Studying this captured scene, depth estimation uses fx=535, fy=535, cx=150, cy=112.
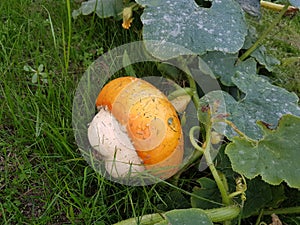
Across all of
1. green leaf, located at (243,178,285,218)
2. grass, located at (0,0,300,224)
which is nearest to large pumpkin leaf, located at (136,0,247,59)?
grass, located at (0,0,300,224)

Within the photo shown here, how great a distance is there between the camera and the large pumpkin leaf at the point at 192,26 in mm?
1504

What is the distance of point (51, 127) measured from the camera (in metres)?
1.51

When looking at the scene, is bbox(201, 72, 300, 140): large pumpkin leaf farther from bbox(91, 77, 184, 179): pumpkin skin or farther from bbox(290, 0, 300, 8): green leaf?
bbox(290, 0, 300, 8): green leaf

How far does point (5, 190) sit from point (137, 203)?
363 mm

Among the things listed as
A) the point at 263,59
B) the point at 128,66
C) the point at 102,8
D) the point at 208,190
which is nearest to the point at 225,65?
the point at 263,59

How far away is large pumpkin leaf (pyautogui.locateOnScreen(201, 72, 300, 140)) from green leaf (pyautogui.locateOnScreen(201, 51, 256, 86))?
4.0 inches

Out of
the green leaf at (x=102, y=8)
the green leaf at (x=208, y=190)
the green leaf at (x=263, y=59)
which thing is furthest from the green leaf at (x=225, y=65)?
the green leaf at (x=102, y=8)

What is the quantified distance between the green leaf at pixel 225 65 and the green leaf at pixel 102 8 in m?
0.45

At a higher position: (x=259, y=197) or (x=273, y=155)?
(x=273, y=155)

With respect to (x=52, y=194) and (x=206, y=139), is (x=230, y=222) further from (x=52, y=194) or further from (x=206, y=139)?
(x=52, y=194)

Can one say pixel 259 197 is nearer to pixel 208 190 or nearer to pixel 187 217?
pixel 208 190

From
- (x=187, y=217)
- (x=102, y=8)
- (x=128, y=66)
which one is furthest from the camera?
(x=102, y=8)

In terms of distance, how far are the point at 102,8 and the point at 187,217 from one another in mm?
988

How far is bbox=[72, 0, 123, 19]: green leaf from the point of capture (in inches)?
76.3
